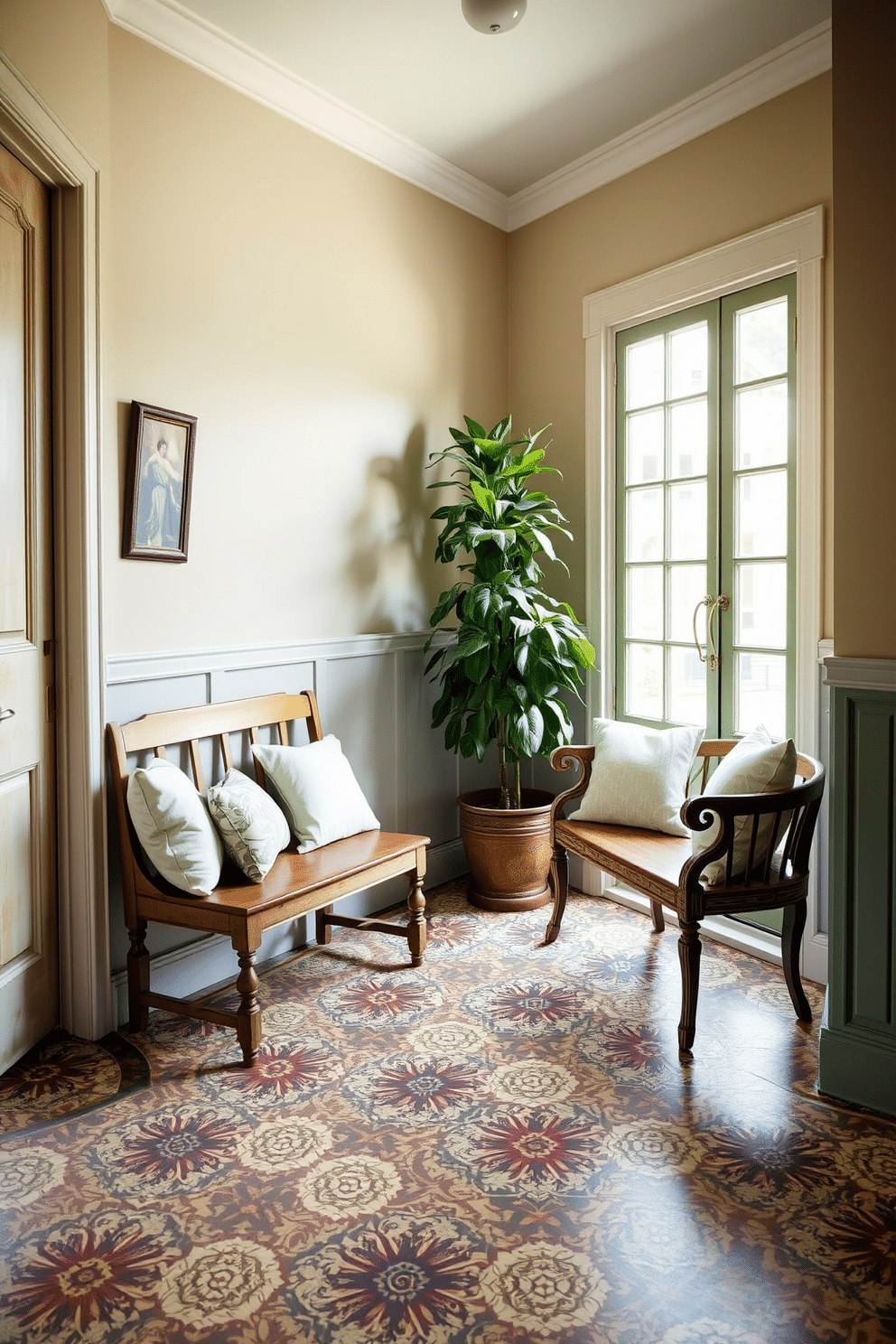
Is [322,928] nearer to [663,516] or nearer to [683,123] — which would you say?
[663,516]

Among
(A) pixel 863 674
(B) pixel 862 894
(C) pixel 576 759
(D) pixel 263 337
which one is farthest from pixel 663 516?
(B) pixel 862 894

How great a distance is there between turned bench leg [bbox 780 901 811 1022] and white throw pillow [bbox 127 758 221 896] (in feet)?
5.78

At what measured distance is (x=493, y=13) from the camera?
2.47 m

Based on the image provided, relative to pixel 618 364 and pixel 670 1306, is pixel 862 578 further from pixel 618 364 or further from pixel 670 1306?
pixel 618 364

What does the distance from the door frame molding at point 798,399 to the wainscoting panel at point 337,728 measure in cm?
84

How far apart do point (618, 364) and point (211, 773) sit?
244 centimetres

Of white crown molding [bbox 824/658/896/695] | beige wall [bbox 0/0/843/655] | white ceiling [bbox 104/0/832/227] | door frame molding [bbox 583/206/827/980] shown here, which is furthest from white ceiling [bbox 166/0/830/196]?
white crown molding [bbox 824/658/896/695]

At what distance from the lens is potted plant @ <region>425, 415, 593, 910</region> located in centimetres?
340

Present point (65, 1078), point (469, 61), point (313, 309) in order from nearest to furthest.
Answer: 1. point (65, 1078)
2. point (469, 61)
3. point (313, 309)

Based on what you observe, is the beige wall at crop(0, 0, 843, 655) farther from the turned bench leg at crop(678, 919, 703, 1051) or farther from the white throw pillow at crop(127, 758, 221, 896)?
the turned bench leg at crop(678, 919, 703, 1051)

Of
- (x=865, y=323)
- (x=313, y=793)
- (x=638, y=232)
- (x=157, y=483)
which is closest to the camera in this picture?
(x=865, y=323)

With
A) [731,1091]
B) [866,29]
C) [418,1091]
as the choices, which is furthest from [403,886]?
[866,29]

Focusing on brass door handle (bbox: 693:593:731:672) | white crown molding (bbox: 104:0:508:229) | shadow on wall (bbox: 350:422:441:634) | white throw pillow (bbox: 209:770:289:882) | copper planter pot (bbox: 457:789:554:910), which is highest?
white crown molding (bbox: 104:0:508:229)

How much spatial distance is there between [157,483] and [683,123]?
2.47 metres
